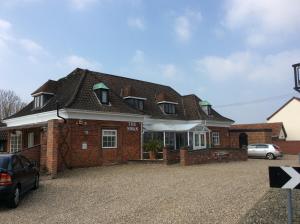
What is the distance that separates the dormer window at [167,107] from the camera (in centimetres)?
3269

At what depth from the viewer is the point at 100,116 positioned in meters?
23.5

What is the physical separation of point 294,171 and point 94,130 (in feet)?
60.3

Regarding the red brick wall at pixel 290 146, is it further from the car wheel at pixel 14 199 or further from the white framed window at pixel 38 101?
the car wheel at pixel 14 199

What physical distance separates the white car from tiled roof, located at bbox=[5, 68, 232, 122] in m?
4.80

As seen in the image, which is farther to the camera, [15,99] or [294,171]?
[15,99]

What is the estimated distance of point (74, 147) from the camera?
71.9 ft

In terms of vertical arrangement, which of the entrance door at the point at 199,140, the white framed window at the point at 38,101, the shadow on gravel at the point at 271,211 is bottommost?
the shadow on gravel at the point at 271,211

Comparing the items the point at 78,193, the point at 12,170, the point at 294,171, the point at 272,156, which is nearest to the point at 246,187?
the point at 78,193

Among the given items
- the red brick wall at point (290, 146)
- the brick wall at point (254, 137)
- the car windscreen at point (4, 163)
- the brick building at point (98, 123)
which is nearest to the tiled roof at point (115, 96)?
the brick building at point (98, 123)

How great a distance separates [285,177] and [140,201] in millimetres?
5634

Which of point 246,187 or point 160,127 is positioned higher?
point 160,127

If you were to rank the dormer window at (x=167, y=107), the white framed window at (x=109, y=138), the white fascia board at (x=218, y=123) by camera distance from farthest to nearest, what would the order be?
the white fascia board at (x=218, y=123), the dormer window at (x=167, y=107), the white framed window at (x=109, y=138)

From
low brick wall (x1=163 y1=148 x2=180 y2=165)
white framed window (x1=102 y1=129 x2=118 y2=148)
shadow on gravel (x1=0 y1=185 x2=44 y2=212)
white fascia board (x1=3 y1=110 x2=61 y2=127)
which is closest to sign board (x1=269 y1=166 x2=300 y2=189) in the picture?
shadow on gravel (x1=0 y1=185 x2=44 y2=212)

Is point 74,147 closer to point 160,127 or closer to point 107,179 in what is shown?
point 107,179
